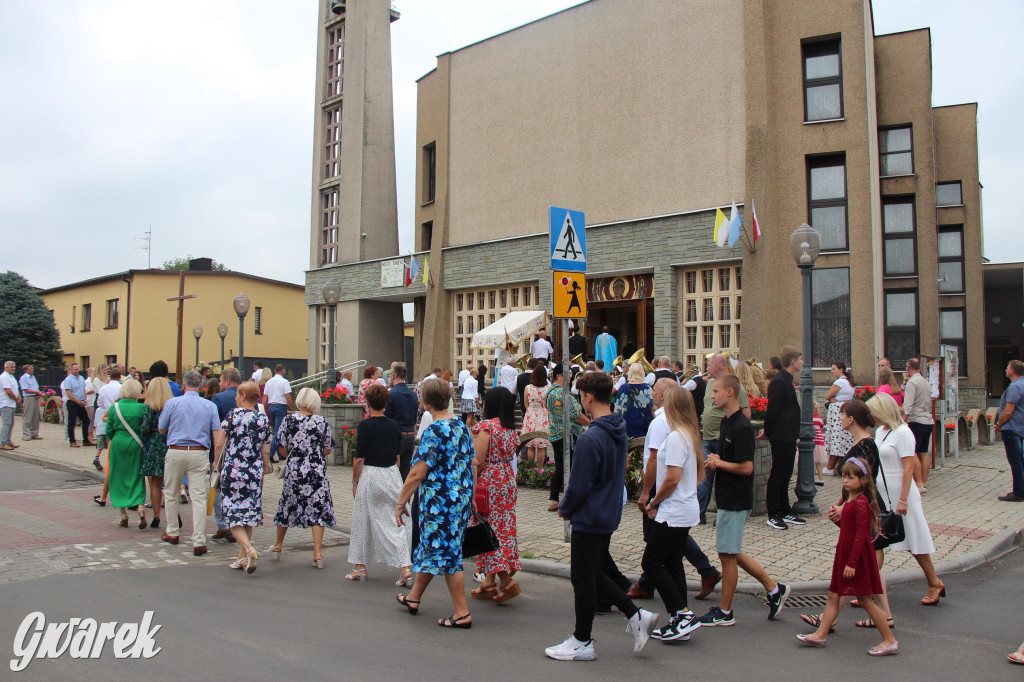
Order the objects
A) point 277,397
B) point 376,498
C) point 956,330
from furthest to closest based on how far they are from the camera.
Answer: point 956,330 < point 277,397 < point 376,498

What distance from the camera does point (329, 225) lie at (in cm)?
3225

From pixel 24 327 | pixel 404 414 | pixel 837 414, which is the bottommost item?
pixel 837 414

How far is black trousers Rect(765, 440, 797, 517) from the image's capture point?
29.4ft

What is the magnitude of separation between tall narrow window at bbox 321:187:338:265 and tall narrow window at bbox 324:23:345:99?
425 centimetres

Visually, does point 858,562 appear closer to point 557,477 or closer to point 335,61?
point 557,477

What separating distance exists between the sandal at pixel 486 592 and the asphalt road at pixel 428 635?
16 cm

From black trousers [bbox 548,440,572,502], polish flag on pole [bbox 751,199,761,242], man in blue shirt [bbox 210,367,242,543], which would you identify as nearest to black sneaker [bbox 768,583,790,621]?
black trousers [bbox 548,440,572,502]

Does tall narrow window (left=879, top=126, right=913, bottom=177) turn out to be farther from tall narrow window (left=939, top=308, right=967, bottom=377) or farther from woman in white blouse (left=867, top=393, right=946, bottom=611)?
woman in white blouse (left=867, top=393, right=946, bottom=611)

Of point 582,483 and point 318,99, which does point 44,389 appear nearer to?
point 318,99

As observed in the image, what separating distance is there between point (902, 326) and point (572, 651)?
23.5 m

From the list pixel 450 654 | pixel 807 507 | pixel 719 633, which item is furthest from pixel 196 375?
pixel 807 507

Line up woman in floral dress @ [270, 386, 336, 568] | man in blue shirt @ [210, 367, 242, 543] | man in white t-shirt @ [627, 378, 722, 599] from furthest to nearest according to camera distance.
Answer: man in blue shirt @ [210, 367, 242, 543], woman in floral dress @ [270, 386, 336, 568], man in white t-shirt @ [627, 378, 722, 599]

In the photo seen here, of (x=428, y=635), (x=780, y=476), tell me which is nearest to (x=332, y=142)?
(x=780, y=476)

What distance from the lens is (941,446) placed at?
13898mm
